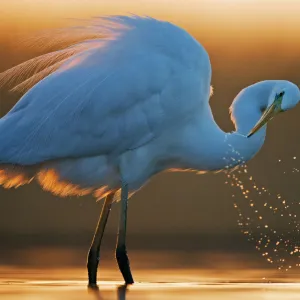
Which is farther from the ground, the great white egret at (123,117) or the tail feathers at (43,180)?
the great white egret at (123,117)

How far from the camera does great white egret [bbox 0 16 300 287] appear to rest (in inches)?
456

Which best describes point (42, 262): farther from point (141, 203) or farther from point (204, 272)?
point (141, 203)

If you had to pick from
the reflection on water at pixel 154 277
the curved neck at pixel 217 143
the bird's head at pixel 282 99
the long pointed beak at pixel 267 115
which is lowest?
the reflection on water at pixel 154 277

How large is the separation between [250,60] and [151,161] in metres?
11.0

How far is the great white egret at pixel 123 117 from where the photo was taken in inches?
456

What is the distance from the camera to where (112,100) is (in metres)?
11.6

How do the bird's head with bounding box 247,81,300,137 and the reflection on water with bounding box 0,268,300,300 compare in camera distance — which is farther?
the bird's head with bounding box 247,81,300,137

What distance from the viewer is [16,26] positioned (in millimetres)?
18781

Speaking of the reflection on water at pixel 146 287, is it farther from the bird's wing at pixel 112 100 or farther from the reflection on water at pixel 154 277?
the bird's wing at pixel 112 100

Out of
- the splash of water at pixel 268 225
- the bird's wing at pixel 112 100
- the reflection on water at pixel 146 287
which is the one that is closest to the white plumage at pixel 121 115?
the bird's wing at pixel 112 100

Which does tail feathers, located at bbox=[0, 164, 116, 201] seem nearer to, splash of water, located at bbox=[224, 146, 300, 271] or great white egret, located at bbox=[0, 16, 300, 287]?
great white egret, located at bbox=[0, 16, 300, 287]

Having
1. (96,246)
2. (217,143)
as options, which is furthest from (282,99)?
(96,246)

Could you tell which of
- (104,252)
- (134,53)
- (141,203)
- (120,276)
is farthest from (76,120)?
(141,203)

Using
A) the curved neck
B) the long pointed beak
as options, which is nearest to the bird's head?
the long pointed beak
